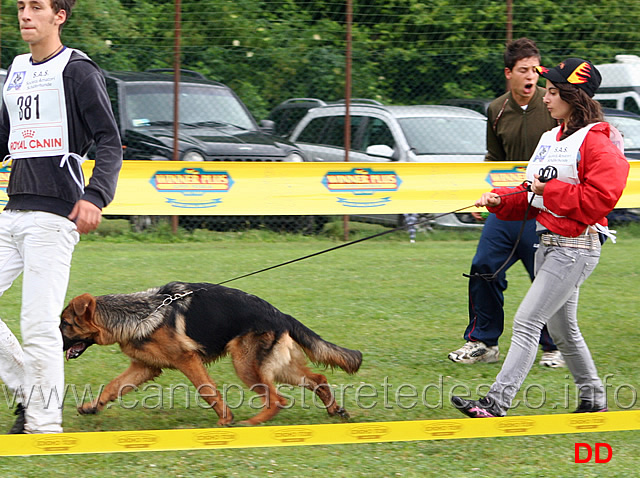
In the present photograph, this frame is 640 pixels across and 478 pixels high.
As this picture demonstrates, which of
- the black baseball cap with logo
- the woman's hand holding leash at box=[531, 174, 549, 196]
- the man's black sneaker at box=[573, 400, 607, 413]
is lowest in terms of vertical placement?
the man's black sneaker at box=[573, 400, 607, 413]

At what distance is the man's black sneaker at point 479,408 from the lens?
4.27 meters

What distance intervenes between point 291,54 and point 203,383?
7791mm

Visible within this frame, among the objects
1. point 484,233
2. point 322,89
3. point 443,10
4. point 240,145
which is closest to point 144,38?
point 240,145

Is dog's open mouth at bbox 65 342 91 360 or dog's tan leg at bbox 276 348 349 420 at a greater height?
dog's open mouth at bbox 65 342 91 360

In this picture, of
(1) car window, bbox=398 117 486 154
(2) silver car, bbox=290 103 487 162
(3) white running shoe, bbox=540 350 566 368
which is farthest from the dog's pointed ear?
(1) car window, bbox=398 117 486 154

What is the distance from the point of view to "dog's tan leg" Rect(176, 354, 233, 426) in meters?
4.46

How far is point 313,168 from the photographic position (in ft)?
32.1

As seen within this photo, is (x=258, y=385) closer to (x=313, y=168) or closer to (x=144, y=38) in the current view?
(x=313, y=168)

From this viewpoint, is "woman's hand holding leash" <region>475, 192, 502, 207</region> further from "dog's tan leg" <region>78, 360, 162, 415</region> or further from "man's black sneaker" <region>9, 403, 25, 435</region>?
"man's black sneaker" <region>9, 403, 25, 435</region>

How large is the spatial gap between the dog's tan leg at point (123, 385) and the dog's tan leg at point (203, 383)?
0.30 m

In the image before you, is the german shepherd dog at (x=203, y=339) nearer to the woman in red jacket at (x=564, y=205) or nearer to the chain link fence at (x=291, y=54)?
the woman in red jacket at (x=564, y=205)

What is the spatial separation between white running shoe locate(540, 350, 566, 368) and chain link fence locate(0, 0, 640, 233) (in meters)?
5.13

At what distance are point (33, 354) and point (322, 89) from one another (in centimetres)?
835

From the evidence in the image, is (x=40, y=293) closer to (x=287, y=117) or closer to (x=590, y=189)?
(x=590, y=189)
